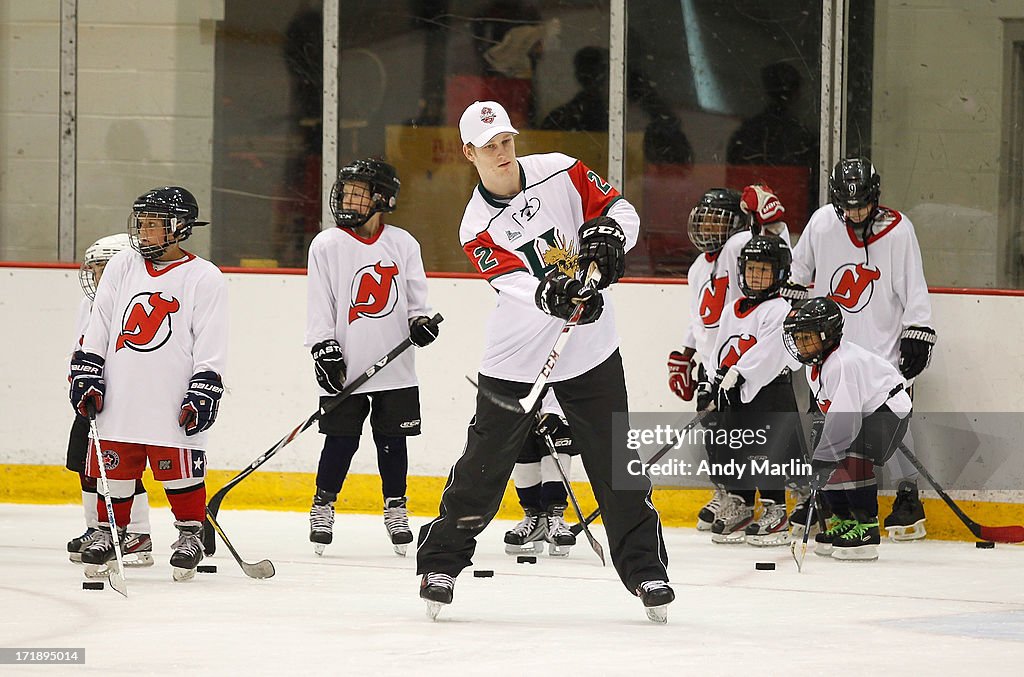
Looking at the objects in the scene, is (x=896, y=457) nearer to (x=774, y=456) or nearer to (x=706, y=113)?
(x=774, y=456)

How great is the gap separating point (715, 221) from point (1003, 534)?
57.3 inches

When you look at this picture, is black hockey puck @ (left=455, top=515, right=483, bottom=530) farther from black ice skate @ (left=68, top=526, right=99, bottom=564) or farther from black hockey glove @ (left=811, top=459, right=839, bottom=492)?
black hockey glove @ (left=811, top=459, right=839, bottom=492)

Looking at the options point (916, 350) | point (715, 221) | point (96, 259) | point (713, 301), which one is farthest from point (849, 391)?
point (96, 259)

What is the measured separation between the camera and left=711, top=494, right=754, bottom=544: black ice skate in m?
5.06

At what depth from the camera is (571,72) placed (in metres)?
6.32

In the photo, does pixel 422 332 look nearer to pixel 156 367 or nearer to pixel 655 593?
pixel 156 367

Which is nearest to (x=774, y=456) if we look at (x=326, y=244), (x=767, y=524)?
(x=767, y=524)

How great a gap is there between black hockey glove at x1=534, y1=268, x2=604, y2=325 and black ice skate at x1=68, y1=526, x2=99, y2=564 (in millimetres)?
1696

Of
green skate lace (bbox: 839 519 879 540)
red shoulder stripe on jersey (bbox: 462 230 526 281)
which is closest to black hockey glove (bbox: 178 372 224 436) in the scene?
red shoulder stripe on jersey (bbox: 462 230 526 281)

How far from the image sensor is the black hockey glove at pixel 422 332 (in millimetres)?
4688

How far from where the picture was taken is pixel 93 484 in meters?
4.40

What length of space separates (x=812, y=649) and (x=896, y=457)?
87.2 inches

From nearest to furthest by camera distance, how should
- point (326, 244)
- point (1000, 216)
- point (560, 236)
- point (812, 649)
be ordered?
point (812, 649), point (560, 236), point (326, 244), point (1000, 216)

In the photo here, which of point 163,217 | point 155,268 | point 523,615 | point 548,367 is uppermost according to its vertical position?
point 163,217
